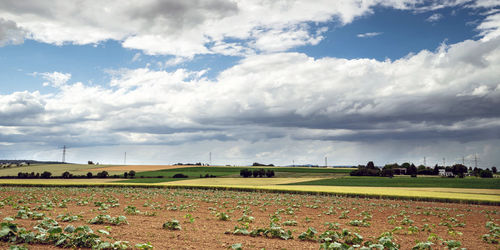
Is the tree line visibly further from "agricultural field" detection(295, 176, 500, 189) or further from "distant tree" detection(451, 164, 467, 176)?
"agricultural field" detection(295, 176, 500, 189)

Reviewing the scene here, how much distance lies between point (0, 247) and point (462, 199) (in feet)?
167

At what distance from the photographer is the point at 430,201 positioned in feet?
→ 158

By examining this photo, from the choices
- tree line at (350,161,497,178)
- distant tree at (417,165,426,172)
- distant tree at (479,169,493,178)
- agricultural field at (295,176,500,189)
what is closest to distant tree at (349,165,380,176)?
tree line at (350,161,497,178)

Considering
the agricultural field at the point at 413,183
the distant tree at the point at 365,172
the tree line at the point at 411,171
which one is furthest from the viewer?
the tree line at the point at 411,171

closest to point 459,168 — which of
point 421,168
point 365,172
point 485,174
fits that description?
point 485,174

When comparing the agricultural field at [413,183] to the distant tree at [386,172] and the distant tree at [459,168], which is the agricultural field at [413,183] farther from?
the distant tree at [459,168]

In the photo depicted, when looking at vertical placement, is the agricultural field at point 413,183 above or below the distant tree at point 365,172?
below

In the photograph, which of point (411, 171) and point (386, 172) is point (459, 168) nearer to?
point (411, 171)

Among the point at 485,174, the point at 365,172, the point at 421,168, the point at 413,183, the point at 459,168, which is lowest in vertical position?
the point at 485,174

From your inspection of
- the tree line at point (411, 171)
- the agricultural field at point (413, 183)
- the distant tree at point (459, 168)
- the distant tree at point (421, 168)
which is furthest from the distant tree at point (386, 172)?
the distant tree at point (459, 168)

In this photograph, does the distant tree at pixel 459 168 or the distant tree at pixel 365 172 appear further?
the distant tree at pixel 459 168

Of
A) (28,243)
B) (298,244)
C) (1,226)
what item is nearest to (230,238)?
(298,244)

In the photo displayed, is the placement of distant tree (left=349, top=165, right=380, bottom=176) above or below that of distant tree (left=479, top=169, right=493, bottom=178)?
above

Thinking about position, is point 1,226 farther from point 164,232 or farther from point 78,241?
point 164,232
